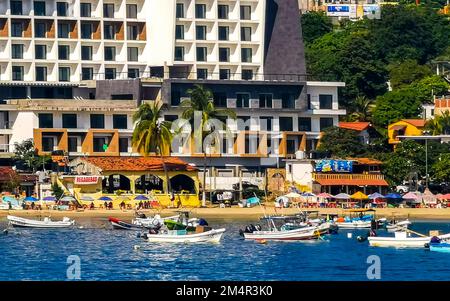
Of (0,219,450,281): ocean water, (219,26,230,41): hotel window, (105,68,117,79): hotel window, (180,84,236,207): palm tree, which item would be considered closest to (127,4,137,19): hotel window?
(105,68,117,79): hotel window

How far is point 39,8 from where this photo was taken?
139875 mm

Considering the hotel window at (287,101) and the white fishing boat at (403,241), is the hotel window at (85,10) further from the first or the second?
the white fishing boat at (403,241)

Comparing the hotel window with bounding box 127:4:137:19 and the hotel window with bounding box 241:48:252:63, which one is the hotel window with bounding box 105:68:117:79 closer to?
the hotel window with bounding box 127:4:137:19

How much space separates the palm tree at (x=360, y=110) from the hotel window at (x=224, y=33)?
72.7 feet

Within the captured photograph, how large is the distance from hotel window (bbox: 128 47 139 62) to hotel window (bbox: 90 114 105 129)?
14.7 meters

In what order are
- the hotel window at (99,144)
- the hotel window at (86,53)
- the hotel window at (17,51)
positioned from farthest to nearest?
the hotel window at (86,53) < the hotel window at (17,51) < the hotel window at (99,144)

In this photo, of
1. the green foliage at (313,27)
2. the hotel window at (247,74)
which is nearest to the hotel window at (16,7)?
the hotel window at (247,74)

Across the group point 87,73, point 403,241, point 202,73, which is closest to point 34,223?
point 403,241

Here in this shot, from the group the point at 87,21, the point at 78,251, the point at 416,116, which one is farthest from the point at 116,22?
the point at 78,251

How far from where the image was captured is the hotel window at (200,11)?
143 metres

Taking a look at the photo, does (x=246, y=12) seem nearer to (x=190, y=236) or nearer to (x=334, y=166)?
(x=334, y=166)

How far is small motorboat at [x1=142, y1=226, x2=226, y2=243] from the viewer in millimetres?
81562

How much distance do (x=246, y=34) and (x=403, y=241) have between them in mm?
70118
